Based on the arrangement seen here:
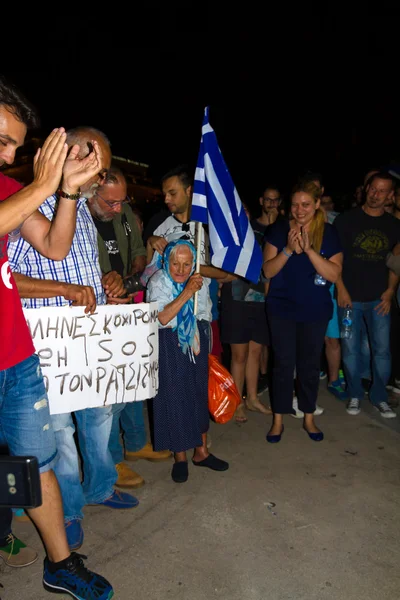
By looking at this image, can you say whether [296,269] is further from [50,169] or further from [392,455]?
[50,169]

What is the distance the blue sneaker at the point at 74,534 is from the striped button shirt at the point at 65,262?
1.22m

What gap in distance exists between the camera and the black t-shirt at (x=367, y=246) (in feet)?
14.0

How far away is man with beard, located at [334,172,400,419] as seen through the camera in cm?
428

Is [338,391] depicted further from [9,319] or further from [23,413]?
[9,319]

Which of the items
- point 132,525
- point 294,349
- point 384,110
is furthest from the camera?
point 384,110

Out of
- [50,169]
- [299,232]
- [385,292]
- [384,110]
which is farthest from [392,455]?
[384,110]

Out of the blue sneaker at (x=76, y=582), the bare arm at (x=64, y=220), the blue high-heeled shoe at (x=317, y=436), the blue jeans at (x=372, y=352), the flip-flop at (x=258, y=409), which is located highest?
the bare arm at (x=64, y=220)

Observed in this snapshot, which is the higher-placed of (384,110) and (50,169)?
(384,110)

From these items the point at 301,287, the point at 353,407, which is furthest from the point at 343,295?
the point at 353,407

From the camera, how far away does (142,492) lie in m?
3.02

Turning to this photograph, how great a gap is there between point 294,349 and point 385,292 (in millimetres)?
1325

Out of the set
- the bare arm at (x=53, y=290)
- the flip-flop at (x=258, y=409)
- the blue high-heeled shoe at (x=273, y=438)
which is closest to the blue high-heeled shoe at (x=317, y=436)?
Result: the blue high-heeled shoe at (x=273, y=438)

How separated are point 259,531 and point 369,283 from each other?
2632 mm

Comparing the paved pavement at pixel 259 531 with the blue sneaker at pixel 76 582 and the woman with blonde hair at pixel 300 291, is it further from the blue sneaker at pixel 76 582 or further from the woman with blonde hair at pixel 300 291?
the woman with blonde hair at pixel 300 291
